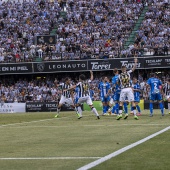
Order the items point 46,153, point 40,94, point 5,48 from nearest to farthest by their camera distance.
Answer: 1. point 46,153
2. point 40,94
3. point 5,48

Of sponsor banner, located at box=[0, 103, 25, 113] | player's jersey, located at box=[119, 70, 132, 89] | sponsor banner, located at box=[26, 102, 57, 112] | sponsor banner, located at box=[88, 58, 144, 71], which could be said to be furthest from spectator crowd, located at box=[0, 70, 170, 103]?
player's jersey, located at box=[119, 70, 132, 89]

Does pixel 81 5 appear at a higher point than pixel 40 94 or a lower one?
higher

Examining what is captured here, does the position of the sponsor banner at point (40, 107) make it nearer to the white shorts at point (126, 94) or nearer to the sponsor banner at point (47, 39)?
the sponsor banner at point (47, 39)

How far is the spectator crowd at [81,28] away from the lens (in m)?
51.3

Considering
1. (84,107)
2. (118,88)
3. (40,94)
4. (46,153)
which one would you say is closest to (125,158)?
(46,153)

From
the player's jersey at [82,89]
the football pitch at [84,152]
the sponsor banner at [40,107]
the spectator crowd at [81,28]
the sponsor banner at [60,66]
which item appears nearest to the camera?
the football pitch at [84,152]

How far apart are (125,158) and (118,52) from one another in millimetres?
41120

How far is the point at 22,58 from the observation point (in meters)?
54.2

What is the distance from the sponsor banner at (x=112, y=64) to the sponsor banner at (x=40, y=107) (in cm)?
581

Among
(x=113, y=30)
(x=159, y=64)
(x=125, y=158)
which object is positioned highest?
(x=113, y=30)

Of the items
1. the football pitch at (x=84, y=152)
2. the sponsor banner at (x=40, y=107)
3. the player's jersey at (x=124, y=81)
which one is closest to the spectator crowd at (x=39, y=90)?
the sponsor banner at (x=40, y=107)

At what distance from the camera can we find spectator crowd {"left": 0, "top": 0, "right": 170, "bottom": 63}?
5134cm

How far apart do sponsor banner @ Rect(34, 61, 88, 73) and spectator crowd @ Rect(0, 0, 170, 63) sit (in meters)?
0.53

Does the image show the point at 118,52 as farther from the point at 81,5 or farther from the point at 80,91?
the point at 80,91
